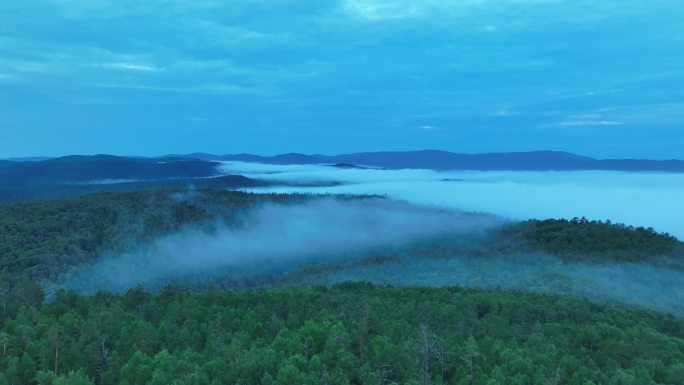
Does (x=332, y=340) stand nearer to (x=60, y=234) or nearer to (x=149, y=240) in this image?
(x=60, y=234)

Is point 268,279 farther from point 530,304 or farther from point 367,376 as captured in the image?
point 367,376

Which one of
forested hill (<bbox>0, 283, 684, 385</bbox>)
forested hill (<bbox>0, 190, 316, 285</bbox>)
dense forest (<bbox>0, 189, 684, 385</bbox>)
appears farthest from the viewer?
forested hill (<bbox>0, 190, 316, 285</bbox>)

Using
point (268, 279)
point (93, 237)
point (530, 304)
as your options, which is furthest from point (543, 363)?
→ point (93, 237)

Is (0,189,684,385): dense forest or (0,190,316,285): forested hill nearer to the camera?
(0,189,684,385): dense forest

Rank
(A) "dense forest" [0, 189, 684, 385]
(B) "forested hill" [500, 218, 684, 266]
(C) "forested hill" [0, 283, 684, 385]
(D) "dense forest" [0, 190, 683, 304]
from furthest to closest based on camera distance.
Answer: (B) "forested hill" [500, 218, 684, 266] → (D) "dense forest" [0, 190, 683, 304] → (A) "dense forest" [0, 189, 684, 385] → (C) "forested hill" [0, 283, 684, 385]

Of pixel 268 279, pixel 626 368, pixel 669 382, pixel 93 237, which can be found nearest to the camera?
pixel 669 382

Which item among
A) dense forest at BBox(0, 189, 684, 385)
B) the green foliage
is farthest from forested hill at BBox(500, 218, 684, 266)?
the green foliage

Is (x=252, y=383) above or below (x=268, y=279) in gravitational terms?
above

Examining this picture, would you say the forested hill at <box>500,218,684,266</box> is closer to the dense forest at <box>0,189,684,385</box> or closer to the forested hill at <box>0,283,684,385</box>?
the dense forest at <box>0,189,684,385</box>

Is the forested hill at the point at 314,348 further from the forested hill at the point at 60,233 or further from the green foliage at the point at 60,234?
the forested hill at the point at 60,233
